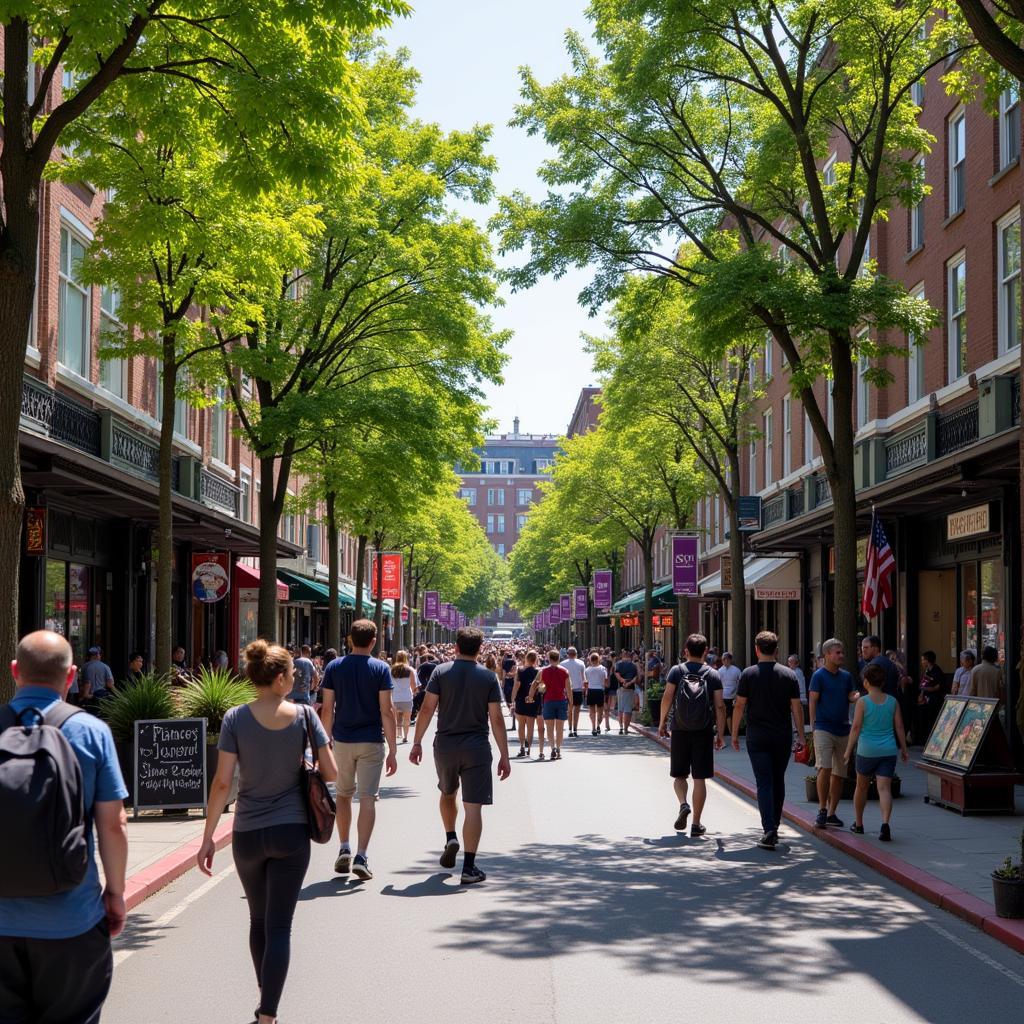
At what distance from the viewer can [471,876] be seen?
10.4m

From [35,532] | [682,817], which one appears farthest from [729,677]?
[35,532]

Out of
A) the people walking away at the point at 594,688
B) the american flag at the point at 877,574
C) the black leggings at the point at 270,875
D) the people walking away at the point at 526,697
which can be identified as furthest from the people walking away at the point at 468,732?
the people walking away at the point at 594,688

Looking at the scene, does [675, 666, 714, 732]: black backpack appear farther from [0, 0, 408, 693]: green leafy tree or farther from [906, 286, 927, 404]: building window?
[906, 286, 927, 404]: building window

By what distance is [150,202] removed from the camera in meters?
14.2

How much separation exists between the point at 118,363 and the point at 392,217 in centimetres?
678

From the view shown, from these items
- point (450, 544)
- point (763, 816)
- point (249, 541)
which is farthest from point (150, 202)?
point (450, 544)

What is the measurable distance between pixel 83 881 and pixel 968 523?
19.4m

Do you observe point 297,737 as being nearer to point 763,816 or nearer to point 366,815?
point 366,815

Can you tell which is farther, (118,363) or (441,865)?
(118,363)

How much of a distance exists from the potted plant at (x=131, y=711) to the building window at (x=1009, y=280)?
13.8 metres

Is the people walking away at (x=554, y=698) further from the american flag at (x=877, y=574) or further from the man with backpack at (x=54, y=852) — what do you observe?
the man with backpack at (x=54, y=852)

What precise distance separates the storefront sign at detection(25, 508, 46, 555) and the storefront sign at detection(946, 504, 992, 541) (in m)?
14.3

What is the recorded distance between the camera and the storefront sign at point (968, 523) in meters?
20.7

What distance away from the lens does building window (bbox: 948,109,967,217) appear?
23.0 metres
